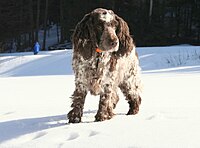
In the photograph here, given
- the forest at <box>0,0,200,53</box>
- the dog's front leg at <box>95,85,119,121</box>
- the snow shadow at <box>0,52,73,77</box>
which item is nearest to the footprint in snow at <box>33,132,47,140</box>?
the dog's front leg at <box>95,85,119,121</box>

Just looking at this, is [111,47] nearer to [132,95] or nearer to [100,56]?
[100,56]

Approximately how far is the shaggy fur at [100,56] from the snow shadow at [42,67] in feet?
45.6

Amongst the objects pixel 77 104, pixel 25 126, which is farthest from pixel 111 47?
pixel 25 126

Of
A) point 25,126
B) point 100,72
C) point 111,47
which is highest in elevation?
point 111,47

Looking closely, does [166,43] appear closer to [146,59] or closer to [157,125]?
[146,59]

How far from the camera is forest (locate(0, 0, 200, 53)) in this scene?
3484cm

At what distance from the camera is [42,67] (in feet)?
66.6

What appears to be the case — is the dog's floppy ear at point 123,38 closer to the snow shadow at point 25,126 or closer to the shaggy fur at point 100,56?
the shaggy fur at point 100,56

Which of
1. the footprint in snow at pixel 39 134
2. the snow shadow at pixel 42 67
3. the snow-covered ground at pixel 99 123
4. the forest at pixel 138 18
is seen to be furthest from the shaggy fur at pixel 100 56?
the forest at pixel 138 18

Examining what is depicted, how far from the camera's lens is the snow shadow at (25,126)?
4.47m

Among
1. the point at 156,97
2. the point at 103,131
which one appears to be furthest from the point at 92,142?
Answer: the point at 156,97

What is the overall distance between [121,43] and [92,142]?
5.07ft

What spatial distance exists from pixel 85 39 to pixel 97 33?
0.16 metres

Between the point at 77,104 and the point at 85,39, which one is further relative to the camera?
the point at 77,104
